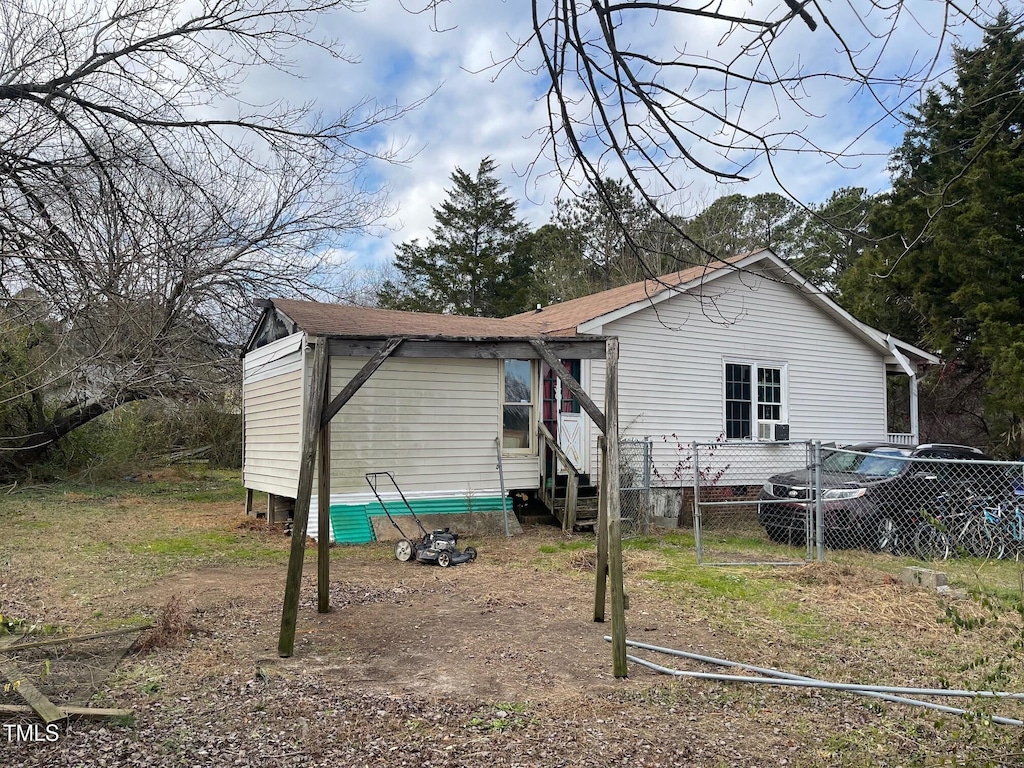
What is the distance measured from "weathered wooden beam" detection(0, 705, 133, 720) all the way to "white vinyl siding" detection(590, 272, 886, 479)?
9.45 m

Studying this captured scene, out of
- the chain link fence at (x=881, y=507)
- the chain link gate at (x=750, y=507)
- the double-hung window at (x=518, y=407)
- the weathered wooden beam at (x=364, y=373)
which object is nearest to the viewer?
the weathered wooden beam at (x=364, y=373)

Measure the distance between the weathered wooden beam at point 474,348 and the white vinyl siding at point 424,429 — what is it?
16.5 ft

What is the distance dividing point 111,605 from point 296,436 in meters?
4.87

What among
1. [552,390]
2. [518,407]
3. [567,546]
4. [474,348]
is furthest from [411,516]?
[474,348]

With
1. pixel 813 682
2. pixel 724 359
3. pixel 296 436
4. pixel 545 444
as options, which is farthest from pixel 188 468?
pixel 813 682

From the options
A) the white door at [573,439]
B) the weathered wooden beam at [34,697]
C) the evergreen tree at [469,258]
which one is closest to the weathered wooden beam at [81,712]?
the weathered wooden beam at [34,697]

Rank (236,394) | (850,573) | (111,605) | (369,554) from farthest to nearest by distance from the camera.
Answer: (236,394)
(369,554)
(850,573)
(111,605)

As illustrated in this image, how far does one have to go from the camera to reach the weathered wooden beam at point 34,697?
3.86 meters

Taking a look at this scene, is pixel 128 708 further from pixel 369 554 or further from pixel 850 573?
pixel 850 573

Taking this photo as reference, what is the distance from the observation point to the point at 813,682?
14.6 feet

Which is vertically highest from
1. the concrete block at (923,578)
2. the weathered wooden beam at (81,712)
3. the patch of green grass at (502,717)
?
the concrete block at (923,578)

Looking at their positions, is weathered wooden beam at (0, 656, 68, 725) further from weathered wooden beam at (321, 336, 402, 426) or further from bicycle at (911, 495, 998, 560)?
bicycle at (911, 495, 998, 560)

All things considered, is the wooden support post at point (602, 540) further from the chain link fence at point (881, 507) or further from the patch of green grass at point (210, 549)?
the patch of green grass at point (210, 549)

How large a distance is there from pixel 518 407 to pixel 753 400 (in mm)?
4987
